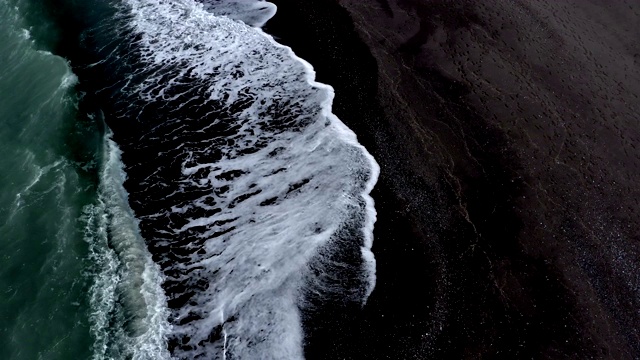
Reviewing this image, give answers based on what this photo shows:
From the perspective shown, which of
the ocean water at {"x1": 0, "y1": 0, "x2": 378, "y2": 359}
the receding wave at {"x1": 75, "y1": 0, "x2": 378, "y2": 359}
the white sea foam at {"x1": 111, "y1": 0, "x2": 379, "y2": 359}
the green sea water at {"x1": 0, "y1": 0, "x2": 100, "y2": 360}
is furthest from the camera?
the receding wave at {"x1": 75, "y1": 0, "x2": 378, "y2": 359}

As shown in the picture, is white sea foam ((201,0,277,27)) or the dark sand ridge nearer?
the dark sand ridge

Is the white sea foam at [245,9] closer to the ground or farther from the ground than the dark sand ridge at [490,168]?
closer to the ground

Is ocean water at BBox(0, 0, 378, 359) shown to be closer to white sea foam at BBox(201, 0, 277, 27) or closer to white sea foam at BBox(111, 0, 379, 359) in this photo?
white sea foam at BBox(111, 0, 379, 359)

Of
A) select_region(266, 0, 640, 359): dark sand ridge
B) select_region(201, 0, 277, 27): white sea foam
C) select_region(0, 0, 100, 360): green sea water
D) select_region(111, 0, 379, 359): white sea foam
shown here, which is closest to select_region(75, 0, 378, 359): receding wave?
select_region(111, 0, 379, 359): white sea foam

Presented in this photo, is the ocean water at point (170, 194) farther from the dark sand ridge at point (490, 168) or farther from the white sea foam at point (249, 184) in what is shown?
the dark sand ridge at point (490, 168)

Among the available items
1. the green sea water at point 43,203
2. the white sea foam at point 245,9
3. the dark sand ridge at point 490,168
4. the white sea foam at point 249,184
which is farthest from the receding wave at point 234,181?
the green sea water at point 43,203

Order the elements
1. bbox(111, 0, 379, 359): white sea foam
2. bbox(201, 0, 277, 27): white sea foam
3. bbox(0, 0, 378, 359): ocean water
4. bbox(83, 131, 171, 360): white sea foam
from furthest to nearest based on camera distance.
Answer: bbox(201, 0, 277, 27): white sea foam → bbox(111, 0, 379, 359): white sea foam → bbox(0, 0, 378, 359): ocean water → bbox(83, 131, 171, 360): white sea foam
